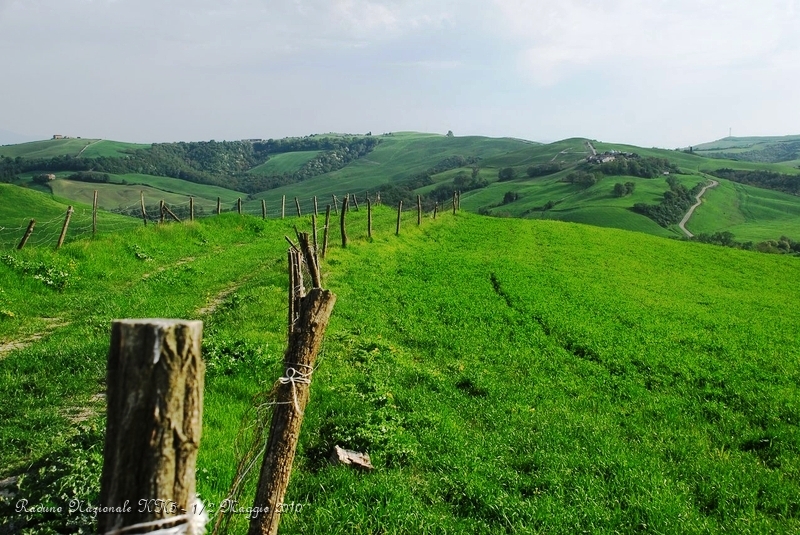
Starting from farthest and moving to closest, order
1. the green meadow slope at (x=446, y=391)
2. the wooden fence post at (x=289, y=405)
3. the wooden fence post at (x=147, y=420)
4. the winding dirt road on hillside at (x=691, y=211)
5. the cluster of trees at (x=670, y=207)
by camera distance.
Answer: the cluster of trees at (x=670, y=207)
the winding dirt road on hillside at (x=691, y=211)
the green meadow slope at (x=446, y=391)
the wooden fence post at (x=289, y=405)
the wooden fence post at (x=147, y=420)

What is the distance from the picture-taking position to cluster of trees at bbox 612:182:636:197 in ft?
422

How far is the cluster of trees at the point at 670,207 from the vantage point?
112938 mm

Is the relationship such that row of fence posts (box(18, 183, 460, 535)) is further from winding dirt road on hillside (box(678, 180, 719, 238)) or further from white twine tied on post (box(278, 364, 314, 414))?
winding dirt road on hillside (box(678, 180, 719, 238))

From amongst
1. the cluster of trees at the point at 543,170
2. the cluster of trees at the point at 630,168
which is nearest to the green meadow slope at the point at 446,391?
the cluster of trees at the point at 630,168

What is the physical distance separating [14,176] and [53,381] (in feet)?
549

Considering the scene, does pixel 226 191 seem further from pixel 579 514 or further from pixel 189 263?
pixel 579 514

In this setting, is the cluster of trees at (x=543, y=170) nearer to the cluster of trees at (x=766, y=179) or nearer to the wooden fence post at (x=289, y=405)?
the cluster of trees at (x=766, y=179)

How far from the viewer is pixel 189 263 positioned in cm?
2494

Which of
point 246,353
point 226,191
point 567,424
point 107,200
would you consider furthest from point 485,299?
point 226,191

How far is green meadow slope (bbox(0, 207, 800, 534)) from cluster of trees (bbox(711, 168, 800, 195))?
17003cm

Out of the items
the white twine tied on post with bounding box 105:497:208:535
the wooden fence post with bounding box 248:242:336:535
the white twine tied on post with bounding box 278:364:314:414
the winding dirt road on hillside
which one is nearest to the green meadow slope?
the wooden fence post with bounding box 248:242:336:535

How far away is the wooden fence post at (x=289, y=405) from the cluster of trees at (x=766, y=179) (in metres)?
197

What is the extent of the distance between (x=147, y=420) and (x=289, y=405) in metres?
2.71

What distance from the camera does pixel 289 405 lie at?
547cm
